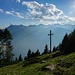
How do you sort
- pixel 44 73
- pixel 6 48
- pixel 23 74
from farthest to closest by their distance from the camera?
pixel 6 48 < pixel 23 74 < pixel 44 73

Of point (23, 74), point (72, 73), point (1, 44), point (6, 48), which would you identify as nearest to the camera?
point (72, 73)

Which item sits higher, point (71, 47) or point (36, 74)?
point (71, 47)

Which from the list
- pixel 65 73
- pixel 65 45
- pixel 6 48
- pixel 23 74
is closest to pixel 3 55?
pixel 6 48

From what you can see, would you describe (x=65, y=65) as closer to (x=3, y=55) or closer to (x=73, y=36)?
(x=73, y=36)

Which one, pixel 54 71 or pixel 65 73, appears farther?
pixel 54 71

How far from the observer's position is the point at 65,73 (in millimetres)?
20859

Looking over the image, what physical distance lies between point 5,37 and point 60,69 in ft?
185

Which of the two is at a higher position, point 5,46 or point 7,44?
point 7,44

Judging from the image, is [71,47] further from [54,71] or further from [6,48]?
[6,48]

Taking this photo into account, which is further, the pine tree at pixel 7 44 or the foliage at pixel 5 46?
the pine tree at pixel 7 44

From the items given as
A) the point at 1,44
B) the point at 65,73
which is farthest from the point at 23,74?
the point at 1,44

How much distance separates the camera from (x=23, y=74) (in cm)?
2459

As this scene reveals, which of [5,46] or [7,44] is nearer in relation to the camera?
[7,44]

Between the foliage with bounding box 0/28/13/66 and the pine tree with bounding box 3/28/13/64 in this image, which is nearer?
the foliage with bounding box 0/28/13/66
